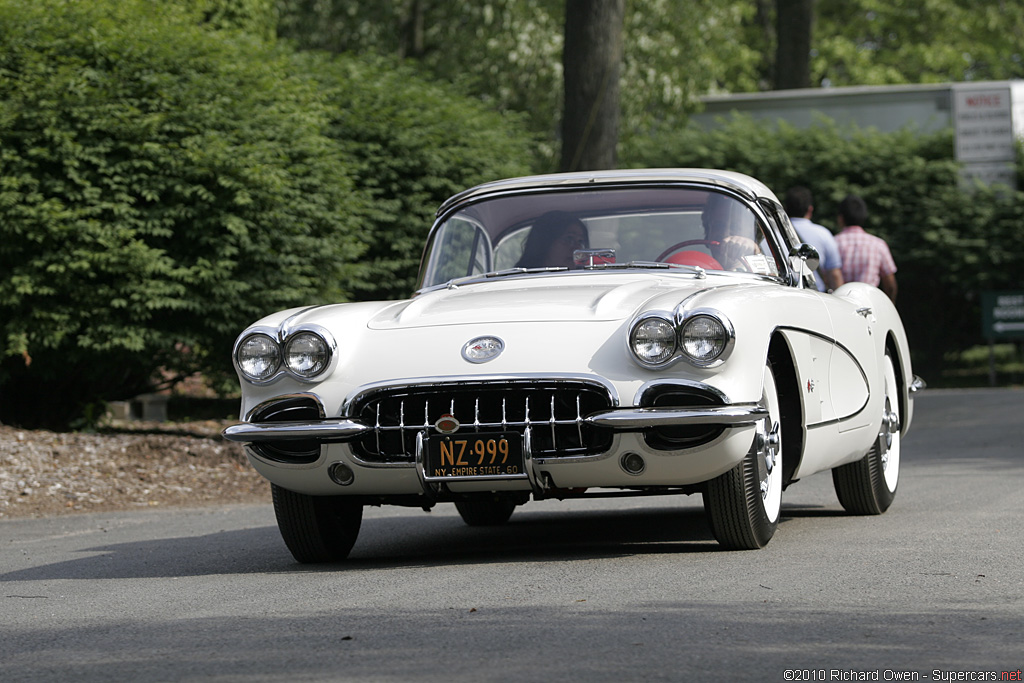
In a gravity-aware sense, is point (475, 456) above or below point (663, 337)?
below

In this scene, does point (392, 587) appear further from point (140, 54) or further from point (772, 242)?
point (140, 54)

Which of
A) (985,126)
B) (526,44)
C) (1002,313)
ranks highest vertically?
(526,44)

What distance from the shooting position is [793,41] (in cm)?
2552

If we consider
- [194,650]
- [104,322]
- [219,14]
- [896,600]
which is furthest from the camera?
[219,14]

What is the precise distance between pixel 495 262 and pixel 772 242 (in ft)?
4.36

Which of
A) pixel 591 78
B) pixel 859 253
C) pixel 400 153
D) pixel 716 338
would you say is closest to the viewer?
pixel 716 338

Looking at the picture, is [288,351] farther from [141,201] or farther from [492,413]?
[141,201]

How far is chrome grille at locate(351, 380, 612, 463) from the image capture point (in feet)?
18.2

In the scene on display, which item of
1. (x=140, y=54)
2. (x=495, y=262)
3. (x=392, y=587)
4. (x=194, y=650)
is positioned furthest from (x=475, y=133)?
(x=194, y=650)

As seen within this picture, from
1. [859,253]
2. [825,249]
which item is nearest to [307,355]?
[825,249]

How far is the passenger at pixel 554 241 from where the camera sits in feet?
22.4

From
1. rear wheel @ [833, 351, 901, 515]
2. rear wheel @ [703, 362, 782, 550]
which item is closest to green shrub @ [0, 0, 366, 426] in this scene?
rear wheel @ [833, 351, 901, 515]

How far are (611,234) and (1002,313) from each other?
48.6 ft

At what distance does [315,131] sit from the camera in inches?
522
